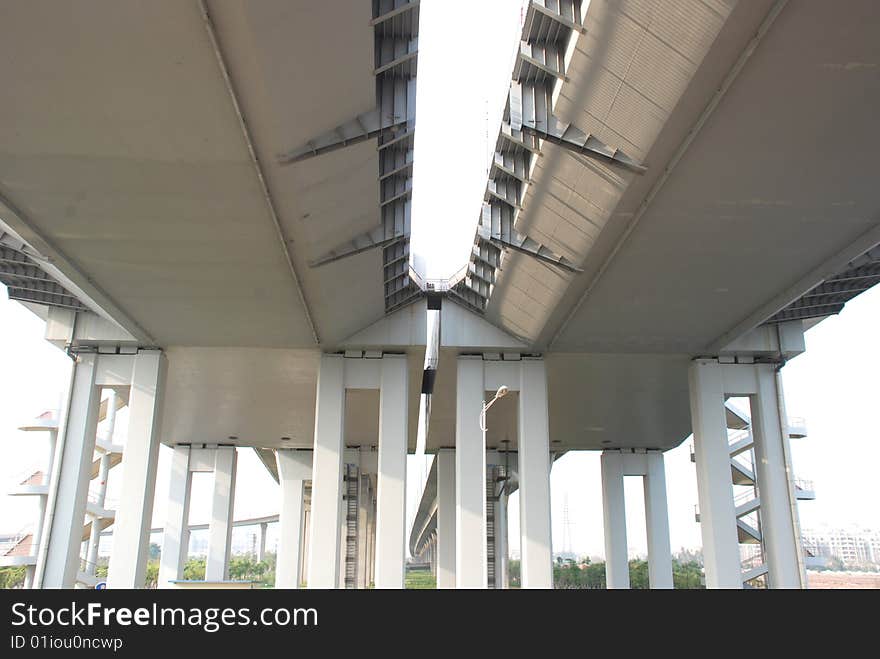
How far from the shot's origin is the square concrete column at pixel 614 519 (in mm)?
40625

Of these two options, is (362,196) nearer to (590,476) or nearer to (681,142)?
(681,142)

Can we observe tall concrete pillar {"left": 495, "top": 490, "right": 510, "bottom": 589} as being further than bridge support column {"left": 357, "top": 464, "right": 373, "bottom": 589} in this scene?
No

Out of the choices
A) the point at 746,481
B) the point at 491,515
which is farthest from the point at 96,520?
the point at 746,481

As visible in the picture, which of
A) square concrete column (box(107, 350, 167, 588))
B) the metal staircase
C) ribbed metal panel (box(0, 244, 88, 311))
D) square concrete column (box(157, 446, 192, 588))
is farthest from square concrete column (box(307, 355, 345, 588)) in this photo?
square concrete column (box(157, 446, 192, 588))

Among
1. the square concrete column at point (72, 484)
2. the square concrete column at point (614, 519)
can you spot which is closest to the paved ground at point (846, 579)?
the square concrete column at point (614, 519)

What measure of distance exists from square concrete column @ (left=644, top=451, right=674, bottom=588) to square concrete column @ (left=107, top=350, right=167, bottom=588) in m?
25.4

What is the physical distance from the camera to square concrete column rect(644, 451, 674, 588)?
40.2m

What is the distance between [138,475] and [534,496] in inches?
462

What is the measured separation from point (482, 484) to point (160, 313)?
405 inches

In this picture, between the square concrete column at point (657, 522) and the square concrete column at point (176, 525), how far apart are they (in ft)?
75.6

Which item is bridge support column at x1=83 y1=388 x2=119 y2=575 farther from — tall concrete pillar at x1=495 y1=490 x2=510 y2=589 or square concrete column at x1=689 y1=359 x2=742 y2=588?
square concrete column at x1=689 y1=359 x2=742 y2=588

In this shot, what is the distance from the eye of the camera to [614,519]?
41.8 meters

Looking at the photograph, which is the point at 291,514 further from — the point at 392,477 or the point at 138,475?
the point at 392,477

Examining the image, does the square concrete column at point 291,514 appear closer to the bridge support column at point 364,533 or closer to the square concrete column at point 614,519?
the bridge support column at point 364,533
